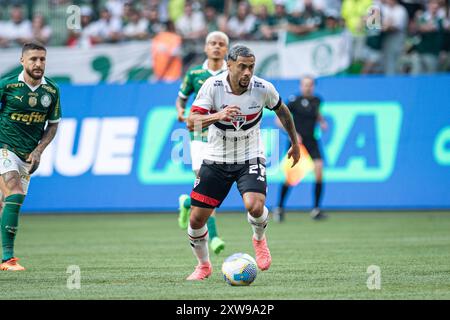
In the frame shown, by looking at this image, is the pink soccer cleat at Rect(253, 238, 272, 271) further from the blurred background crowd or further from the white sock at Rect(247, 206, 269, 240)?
the blurred background crowd

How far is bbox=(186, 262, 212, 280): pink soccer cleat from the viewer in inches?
400

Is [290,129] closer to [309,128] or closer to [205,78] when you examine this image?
[205,78]

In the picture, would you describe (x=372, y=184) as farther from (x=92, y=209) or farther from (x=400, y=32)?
(x=92, y=209)

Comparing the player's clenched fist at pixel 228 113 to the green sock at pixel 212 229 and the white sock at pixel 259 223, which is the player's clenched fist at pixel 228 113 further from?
the green sock at pixel 212 229

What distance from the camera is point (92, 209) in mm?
20984

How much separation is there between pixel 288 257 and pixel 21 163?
11.7 feet

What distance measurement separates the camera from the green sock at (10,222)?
11.5m

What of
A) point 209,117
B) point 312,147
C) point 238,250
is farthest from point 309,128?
point 209,117

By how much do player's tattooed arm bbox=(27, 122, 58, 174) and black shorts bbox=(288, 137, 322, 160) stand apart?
27.8 ft

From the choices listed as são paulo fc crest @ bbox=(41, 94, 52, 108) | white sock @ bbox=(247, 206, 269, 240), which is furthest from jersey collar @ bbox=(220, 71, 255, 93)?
são paulo fc crest @ bbox=(41, 94, 52, 108)

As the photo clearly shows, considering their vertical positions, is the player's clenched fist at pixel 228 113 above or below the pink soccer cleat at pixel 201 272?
above

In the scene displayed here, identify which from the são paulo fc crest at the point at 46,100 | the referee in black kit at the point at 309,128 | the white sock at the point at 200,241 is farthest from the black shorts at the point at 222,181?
the referee in black kit at the point at 309,128

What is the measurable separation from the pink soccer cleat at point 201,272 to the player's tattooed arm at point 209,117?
1511 millimetres
